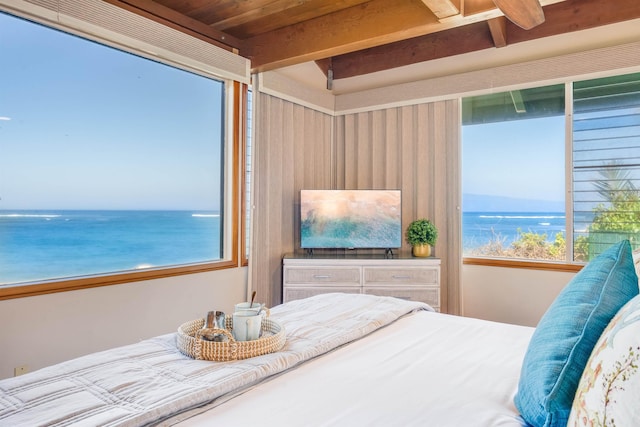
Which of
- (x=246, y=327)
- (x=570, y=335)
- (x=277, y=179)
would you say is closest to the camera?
(x=570, y=335)

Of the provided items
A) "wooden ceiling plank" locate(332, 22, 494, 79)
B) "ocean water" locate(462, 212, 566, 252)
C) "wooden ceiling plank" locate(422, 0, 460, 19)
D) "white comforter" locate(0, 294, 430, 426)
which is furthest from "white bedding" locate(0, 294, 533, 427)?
"wooden ceiling plank" locate(332, 22, 494, 79)

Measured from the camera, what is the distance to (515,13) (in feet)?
6.09

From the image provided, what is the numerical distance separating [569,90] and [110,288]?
365 centimetres

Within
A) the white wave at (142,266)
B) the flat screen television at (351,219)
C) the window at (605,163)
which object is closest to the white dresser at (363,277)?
the flat screen television at (351,219)

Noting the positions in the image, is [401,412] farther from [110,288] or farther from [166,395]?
[110,288]

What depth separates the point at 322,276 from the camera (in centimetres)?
353

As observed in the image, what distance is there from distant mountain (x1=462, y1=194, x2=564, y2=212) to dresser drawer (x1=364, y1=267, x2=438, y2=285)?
748mm

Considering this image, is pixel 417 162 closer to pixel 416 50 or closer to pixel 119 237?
pixel 416 50

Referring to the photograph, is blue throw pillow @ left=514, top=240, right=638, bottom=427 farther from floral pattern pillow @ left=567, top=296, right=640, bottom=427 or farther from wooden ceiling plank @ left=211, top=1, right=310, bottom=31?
wooden ceiling plank @ left=211, top=1, right=310, bottom=31

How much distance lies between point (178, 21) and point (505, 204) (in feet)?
10.0

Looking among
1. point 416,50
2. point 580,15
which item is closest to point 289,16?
point 416,50

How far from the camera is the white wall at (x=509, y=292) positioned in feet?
11.0

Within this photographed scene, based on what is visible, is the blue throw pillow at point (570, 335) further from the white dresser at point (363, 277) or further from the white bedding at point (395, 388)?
the white dresser at point (363, 277)

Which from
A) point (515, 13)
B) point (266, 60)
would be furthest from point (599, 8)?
point (266, 60)
